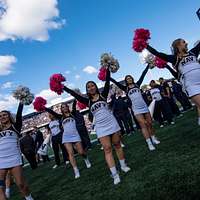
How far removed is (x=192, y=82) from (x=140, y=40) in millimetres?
1605

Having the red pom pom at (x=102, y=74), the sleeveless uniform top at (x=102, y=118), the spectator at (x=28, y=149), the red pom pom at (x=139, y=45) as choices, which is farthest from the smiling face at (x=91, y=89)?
the spectator at (x=28, y=149)

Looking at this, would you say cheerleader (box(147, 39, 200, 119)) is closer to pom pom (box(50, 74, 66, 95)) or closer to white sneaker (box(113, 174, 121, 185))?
white sneaker (box(113, 174, 121, 185))

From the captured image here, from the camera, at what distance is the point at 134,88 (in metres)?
8.44

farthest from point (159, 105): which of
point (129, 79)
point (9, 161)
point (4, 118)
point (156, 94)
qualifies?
point (9, 161)

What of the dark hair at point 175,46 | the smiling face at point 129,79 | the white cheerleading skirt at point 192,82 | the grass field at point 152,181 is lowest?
the grass field at point 152,181

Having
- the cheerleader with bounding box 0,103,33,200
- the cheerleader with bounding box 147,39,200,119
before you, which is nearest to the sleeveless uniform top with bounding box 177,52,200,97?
the cheerleader with bounding box 147,39,200,119

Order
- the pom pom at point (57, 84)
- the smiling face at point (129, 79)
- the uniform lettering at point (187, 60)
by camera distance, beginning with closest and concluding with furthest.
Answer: the uniform lettering at point (187, 60), the pom pom at point (57, 84), the smiling face at point (129, 79)

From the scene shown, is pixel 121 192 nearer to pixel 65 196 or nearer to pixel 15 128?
pixel 65 196

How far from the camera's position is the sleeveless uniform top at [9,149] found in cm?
602

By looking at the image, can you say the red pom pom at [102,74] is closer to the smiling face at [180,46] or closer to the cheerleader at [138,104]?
the cheerleader at [138,104]

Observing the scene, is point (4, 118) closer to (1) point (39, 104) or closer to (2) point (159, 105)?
(1) point (39, 104)

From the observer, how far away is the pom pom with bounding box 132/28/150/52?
6648mm

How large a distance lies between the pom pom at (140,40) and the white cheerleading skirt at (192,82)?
126 cm

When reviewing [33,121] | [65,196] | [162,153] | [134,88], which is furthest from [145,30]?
[33,121]
